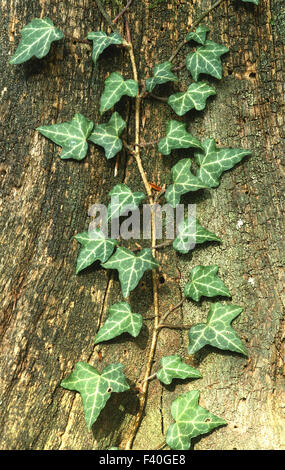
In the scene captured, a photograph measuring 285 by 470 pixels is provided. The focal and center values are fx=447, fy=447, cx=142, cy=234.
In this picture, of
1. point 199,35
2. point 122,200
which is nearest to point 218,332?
point 122,200

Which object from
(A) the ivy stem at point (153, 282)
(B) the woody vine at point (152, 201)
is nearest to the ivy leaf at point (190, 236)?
(B) the woody vine at point (152, 201)

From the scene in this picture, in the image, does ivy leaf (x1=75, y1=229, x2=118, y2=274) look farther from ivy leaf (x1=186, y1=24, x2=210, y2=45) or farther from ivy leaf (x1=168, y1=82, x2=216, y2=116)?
ivy leaf (x1=186, y1=24, x2=210, y2=45)

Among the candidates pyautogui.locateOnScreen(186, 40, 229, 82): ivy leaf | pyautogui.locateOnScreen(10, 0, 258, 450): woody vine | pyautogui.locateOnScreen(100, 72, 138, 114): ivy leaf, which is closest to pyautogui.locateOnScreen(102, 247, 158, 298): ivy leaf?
pyautogui.locateOnScreen(10, 0, 258, 450): woody vine

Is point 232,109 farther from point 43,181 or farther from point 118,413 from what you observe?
point 118,413

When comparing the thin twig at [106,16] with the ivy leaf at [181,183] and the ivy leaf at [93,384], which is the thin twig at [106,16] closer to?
the ivy leaf at [181,183]

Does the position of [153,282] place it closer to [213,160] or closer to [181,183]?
[181,183]

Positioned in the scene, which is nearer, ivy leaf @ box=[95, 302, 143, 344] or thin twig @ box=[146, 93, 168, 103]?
ivy leaf @ box=[95, 302, 143, 344]
